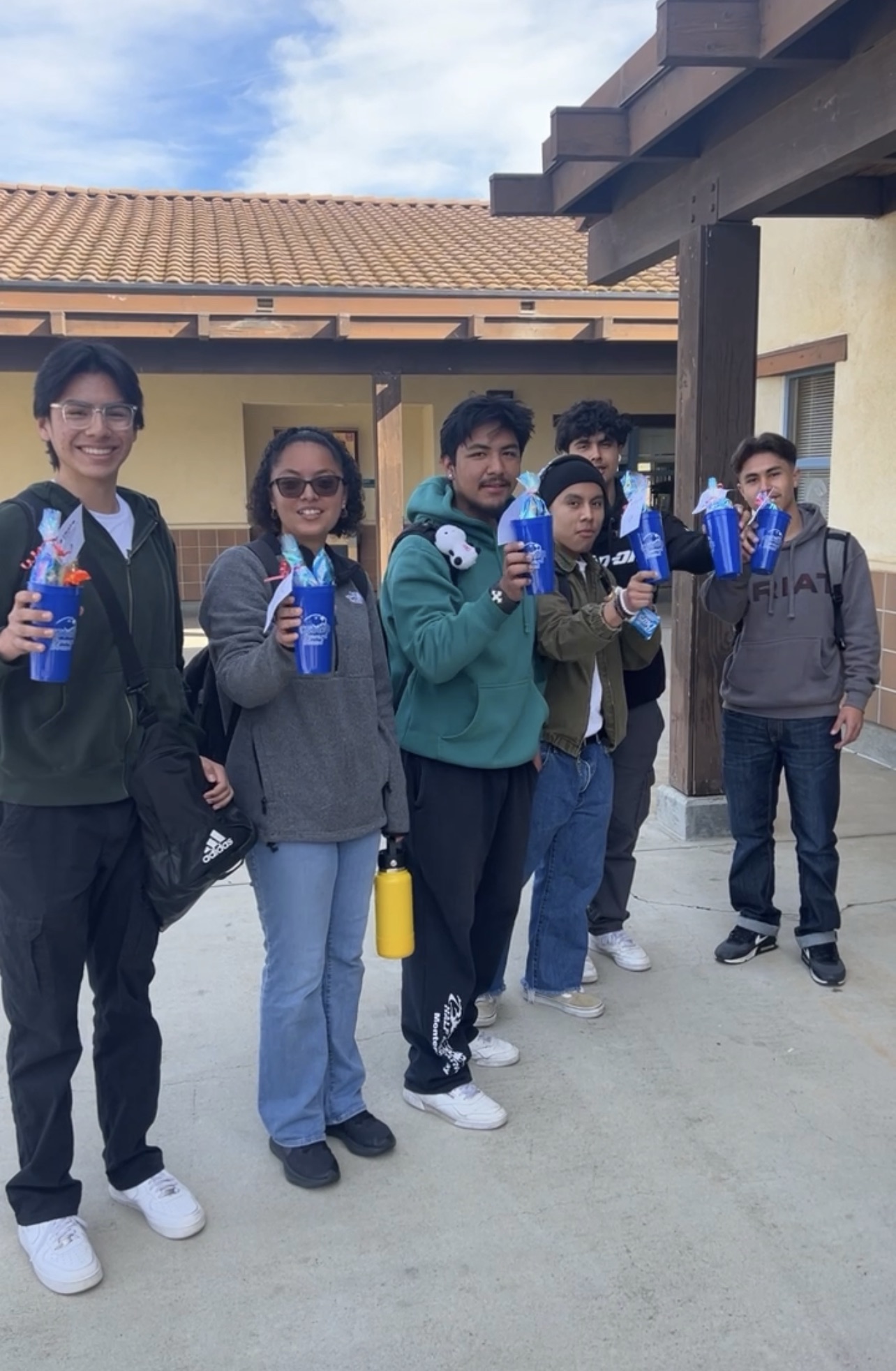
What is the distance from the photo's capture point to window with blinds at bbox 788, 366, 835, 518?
279 inches

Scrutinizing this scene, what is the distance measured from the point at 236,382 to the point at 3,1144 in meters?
13.0

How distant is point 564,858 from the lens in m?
3.37

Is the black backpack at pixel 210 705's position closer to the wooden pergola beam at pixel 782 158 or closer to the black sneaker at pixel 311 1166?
the black sneaker at pixel 311 1166

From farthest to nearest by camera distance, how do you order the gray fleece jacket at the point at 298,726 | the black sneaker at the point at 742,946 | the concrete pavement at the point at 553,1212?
1. the black sneaker at the point at 742,946
2. the gray fleece jacket at the point at 298,726
3. the concrete pavement at the point at 553,1212

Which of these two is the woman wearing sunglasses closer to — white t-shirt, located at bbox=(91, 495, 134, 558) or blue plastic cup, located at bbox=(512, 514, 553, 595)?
white t-shirt, located at bbox=(91, 495, 134, 558)

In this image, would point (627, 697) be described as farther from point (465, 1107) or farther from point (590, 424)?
point (465, 1107)

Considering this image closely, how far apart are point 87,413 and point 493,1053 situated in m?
2.05

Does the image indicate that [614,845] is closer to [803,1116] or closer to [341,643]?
[803,1116]

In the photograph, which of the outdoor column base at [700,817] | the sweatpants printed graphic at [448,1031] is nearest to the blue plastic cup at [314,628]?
the sweatpants printed graphic at [448,1031]

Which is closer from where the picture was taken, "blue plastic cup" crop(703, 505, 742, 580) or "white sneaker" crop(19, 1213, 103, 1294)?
"white sneaker" crop(19, 1213, 103, 1294)

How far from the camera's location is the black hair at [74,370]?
87.6 inches

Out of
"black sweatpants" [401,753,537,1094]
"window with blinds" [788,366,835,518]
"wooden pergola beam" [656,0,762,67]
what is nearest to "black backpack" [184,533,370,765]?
"black sweatpants" [401,753,537,1094]

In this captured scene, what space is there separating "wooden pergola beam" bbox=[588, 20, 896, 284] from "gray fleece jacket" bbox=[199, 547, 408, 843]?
264 centimetres

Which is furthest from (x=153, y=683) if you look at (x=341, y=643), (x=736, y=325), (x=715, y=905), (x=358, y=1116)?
(x=736, y=325)
